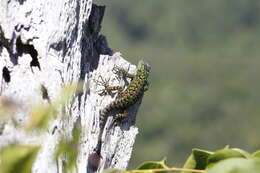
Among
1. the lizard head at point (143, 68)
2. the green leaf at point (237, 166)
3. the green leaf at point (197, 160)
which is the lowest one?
the lizard head at point (143, 68)

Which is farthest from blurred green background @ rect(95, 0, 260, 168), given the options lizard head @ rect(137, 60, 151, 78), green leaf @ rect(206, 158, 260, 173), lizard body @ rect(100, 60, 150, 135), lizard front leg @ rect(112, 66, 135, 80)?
green leaf @ rect(206, 158, 260, 173)

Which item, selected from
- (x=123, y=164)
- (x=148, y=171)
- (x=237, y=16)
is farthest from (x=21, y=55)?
(x=237, y=16)

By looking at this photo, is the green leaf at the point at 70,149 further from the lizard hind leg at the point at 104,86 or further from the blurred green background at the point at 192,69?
the blurred green background at the point at 192,69

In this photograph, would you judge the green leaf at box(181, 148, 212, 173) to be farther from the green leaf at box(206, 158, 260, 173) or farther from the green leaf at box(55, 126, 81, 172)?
the green leaf at box(55, 126, 81, 172)

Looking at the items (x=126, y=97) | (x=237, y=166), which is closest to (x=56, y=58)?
(x=126, y=97)

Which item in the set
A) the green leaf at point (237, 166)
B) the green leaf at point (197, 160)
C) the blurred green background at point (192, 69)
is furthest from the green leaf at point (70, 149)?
the blurred green background at point (192, 69)

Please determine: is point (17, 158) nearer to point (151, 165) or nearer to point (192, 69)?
point (151, 165)
